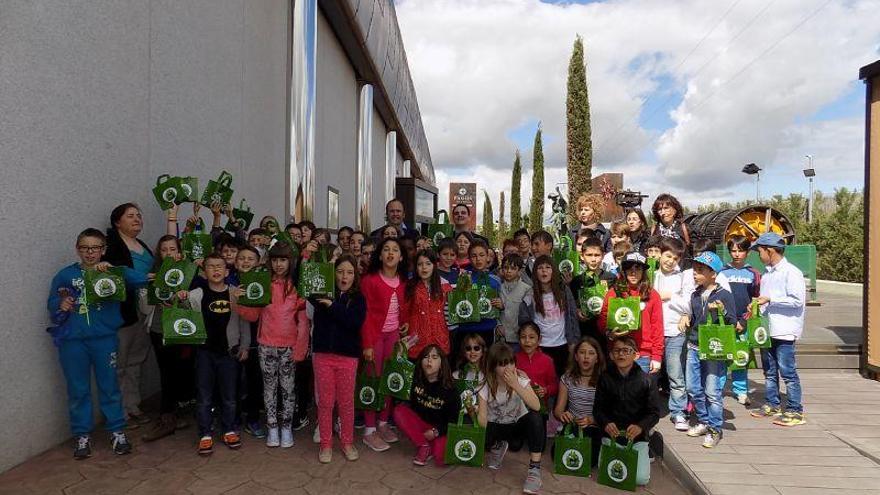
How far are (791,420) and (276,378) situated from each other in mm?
4716

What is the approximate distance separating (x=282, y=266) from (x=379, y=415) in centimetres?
157

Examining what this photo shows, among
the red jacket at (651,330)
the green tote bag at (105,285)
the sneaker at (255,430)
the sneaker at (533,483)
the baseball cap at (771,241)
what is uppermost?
the baseball cap at (771,241)

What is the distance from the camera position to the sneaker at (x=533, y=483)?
3.36 meters

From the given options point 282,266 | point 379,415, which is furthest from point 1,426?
point 379,415

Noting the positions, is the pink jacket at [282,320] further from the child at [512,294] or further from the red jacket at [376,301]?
the child at [512,294]

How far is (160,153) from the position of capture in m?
5.18

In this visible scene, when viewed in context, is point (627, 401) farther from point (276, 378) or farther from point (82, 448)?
point (82, 448)

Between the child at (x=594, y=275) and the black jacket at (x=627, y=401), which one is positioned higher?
the child at (x=594, y=275)

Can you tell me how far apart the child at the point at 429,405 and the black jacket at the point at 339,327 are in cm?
56

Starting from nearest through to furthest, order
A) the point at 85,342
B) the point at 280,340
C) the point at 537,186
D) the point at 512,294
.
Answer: the point at 85,342, the point at 280,340, the point at 512,294, the point at 537,186

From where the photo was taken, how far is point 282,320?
13.1 ft

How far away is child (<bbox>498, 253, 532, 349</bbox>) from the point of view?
440 centimetres

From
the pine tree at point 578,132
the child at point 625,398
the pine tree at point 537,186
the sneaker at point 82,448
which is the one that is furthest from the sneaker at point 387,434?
the pine tree at point 537,186

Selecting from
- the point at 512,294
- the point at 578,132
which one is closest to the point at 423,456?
the point at 512,294
